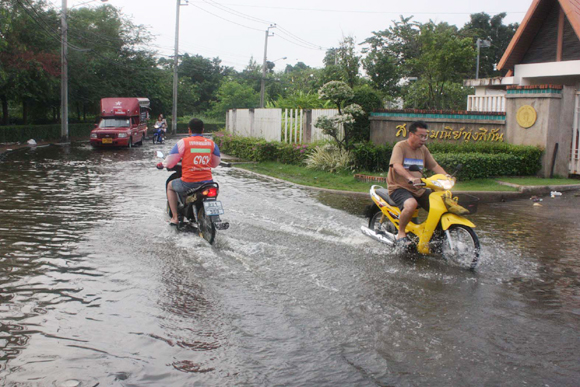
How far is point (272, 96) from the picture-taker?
7119 cm

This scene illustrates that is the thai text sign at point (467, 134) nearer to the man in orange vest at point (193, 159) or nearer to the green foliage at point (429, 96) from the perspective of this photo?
the man in orange vest at point (193, 159)

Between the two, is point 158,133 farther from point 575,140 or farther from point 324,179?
point 575,140

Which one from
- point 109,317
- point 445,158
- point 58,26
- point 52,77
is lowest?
point 109,317

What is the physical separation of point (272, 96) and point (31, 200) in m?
60.4

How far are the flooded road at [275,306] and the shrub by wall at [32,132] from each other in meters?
23.7

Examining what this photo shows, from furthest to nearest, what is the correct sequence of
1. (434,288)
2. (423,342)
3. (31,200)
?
(31,200)
(434,288)
(423,342)

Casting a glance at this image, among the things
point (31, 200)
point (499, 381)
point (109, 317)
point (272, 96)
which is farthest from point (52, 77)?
point (272, 96)

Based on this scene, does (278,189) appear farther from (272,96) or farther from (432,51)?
(272,96)

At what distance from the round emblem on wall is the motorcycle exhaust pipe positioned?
30.4 ft

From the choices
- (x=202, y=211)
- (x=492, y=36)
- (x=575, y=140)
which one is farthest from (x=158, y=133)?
(x=492, y=36)

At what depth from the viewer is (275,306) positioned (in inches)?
222

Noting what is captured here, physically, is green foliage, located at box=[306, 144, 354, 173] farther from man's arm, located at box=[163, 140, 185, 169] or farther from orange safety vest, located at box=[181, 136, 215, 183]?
man's arm, located at box=[163, 140, 185, 169]

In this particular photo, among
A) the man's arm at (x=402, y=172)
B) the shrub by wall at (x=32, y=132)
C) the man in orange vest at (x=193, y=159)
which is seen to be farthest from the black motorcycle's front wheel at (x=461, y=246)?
the shrub by wall at (x=32, y=132)

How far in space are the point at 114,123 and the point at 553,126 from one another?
23041mm
